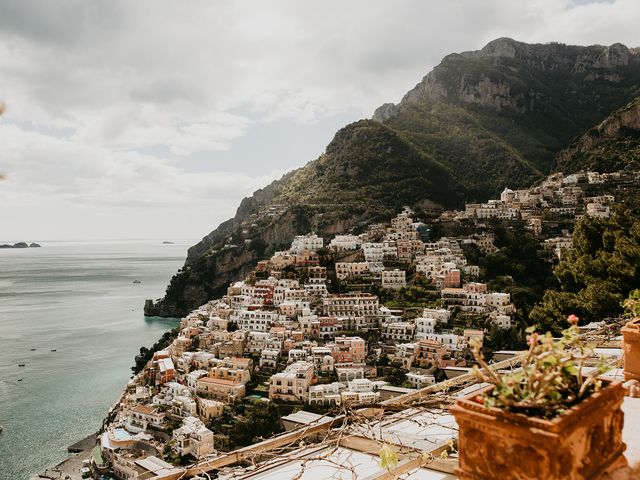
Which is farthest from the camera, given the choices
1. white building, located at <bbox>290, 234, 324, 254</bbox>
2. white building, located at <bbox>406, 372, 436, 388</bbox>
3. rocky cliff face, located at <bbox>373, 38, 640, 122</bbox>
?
rocky cliff face, located at <bbox>373, 38, 640, 122</bbox>

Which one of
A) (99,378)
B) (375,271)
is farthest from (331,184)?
(99,378)

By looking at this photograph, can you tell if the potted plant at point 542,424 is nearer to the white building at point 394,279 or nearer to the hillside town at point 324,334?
the hillside town at point 324,334

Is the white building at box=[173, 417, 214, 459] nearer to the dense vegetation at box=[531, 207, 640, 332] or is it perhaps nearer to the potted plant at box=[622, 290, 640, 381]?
the dense vegetation at box=[531, 207, 640, 332]


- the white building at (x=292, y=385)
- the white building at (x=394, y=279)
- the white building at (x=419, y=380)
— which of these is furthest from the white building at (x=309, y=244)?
the white building at (x=419, y=380)

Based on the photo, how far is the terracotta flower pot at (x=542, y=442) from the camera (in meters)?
1.12

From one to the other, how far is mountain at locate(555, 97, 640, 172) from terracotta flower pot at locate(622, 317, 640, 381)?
5097 centimetres

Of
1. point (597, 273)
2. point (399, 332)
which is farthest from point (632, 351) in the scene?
point (399, 332)

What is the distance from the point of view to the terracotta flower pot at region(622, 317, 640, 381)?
2.31 m

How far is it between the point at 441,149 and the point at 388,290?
4026 cm

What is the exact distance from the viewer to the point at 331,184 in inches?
2384

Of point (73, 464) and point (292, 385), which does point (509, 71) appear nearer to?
point (292, 385)

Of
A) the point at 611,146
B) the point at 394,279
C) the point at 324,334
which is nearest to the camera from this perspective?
the point at 324,334

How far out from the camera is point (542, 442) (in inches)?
43.6

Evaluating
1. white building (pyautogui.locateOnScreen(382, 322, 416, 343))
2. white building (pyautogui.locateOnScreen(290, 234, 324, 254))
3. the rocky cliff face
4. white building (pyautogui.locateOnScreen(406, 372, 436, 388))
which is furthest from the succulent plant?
the rocky cliff face
